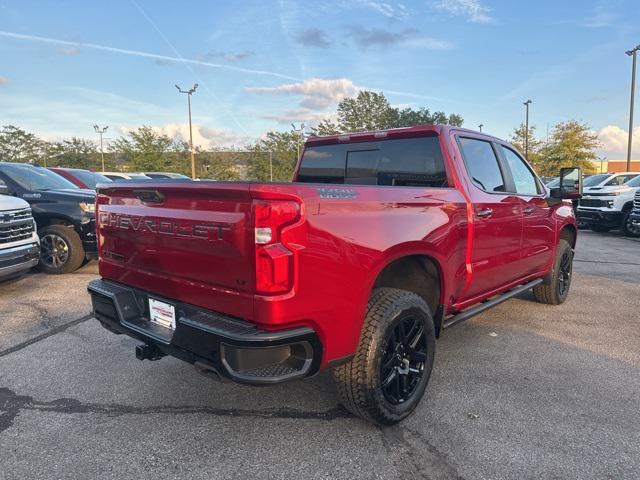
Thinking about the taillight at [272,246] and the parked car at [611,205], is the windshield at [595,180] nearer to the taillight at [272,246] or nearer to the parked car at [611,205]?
the parked car at [611,205]

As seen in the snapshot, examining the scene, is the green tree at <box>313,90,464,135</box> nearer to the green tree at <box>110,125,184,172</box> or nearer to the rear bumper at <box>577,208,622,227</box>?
the green tree at <box>110,125,184,172</box>

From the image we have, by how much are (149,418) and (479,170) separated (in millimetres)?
3072

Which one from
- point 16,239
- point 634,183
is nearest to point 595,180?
point 634,183

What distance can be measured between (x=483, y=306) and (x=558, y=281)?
2.08 m

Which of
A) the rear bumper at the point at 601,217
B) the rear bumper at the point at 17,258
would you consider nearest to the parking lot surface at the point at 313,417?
the rear bumper at the point at 17,258

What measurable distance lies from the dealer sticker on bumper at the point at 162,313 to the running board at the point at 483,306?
1932 mm

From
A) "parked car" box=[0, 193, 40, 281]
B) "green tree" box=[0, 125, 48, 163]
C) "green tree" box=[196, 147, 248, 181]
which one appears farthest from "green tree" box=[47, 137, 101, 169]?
"parked car" box=[0, 193, 40, 281]

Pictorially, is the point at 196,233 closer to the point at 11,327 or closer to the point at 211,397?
the point at 211,397

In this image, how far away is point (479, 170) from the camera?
3.80m

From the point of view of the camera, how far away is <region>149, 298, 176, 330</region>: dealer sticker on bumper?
257 cm

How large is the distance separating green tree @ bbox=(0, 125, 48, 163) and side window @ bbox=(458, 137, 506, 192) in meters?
44.4

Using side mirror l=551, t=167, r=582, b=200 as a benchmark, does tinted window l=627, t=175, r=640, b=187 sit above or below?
above

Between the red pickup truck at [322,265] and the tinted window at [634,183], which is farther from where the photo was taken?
the tinted window at [634,183]

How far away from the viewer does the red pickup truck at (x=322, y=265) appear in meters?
2.13
